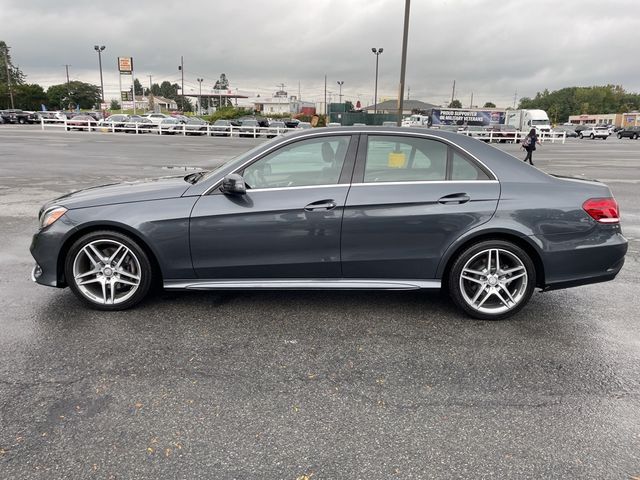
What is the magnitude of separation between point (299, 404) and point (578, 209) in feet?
8.99

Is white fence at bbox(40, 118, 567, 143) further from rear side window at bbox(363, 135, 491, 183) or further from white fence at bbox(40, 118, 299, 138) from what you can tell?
rear side window at bbox(363, 135, 491, 183)

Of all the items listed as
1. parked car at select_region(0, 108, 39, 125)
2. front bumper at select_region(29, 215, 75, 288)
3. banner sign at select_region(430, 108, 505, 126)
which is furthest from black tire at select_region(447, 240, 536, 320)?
parked car at select_region(0, 108, 39, 125)

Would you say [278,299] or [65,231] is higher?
[65,231]

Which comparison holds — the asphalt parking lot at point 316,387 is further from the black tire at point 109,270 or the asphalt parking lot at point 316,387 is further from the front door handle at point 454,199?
the front door handle at point 454,199

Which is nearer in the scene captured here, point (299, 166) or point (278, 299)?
point (299, 166)

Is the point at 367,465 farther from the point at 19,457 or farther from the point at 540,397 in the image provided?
the point at 19,457

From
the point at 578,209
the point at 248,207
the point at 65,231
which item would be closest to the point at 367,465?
the point at 248,207

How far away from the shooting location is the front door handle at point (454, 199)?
3.99m

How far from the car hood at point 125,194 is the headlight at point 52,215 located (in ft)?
0.18

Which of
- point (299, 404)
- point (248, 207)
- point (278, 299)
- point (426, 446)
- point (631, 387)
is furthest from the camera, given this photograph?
point (278, 299)

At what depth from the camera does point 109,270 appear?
13.6 ft

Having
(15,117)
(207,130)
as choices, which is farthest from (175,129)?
(15,117)

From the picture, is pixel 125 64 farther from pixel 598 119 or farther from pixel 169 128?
pixel 598 119

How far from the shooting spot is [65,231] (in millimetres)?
4059
